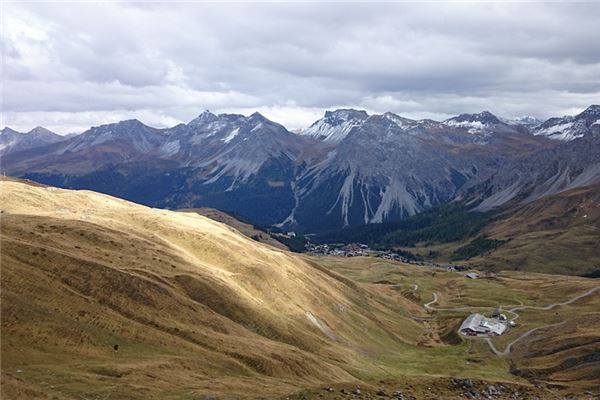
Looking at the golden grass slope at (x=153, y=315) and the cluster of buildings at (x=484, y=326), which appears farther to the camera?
the cluster of buildings at (x=484, y=326)

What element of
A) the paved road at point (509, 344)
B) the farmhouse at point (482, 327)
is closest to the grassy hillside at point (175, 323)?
the paved road at point (509, 344)

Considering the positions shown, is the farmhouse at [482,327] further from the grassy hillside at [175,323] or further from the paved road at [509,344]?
the paved road at [509,344]

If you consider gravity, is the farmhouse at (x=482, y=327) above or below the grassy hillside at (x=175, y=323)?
below

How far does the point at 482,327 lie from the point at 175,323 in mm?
105983

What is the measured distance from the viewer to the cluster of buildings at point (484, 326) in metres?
164

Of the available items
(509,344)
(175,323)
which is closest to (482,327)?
(509,344)

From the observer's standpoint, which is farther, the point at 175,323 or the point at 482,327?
the point at 482,327

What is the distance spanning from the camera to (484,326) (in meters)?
167

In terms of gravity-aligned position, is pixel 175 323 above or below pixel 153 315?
below

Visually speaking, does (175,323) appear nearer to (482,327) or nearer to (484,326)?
(482,327)

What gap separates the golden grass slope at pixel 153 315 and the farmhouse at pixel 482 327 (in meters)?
21.2

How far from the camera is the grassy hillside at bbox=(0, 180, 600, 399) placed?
234 ft

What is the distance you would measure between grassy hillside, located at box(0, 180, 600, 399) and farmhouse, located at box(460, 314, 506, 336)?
583cm

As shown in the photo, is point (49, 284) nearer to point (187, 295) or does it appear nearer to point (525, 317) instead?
point (187, 295)
